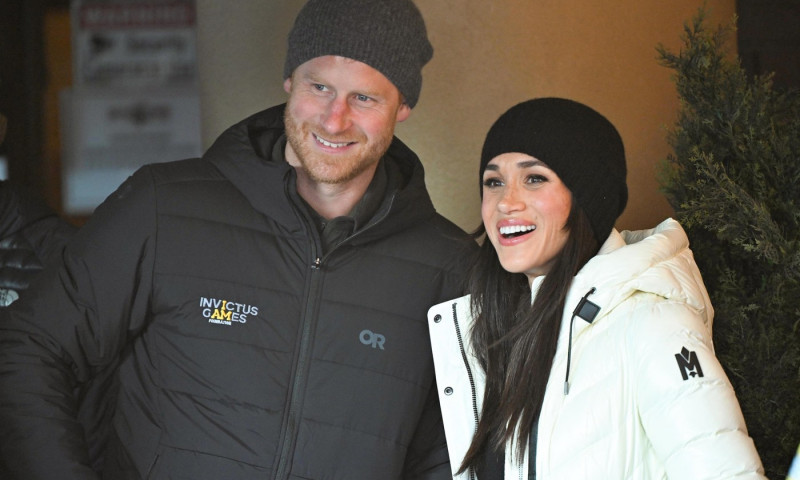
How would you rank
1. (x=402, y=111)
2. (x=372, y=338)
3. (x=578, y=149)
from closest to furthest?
(x=578, y=149) → (x=372, y=338) → (x=402, y=111)

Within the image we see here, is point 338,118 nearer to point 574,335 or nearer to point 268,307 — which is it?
point 268,307

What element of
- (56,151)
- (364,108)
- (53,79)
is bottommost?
(56,151)

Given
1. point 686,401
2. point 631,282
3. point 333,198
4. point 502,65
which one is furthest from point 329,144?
point 502,65

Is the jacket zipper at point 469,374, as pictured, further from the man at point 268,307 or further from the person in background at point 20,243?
the person in background at point 20,243

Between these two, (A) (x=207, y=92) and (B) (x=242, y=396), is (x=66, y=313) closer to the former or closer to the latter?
(B) (x=242, y=396)

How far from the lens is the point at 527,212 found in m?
2.60

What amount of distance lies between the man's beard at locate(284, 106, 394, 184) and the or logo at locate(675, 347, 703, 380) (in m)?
1.12

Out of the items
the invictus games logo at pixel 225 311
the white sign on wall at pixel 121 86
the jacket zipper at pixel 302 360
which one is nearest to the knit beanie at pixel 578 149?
the jacket zipper at pixel 302 360

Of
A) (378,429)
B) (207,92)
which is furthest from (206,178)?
(207,92)

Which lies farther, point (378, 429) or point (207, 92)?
point (207, 92)

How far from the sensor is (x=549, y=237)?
8.55 ft

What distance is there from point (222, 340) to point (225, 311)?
8 centimetres

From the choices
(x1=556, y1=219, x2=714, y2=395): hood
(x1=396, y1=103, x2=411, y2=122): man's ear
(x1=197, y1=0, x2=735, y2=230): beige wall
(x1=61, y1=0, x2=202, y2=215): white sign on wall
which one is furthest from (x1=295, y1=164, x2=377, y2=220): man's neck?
(x1=61, y1=0, x2=202, y2=215): white sign on wall

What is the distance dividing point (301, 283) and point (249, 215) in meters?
0.26
